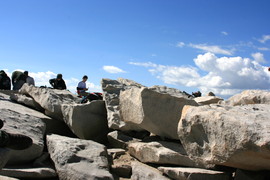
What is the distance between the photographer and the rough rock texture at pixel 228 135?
3.33m

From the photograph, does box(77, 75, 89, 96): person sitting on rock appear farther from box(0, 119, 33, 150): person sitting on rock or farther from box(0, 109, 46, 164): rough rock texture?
box(0, 119, 33, 150): person sitting on rock

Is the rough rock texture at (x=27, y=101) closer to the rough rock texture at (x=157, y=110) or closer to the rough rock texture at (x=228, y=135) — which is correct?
the rough rock texture at (x=157, y=110)

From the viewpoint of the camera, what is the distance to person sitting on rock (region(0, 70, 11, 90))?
11.2 m

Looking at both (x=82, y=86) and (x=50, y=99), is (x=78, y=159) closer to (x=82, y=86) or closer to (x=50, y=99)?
(x=50, y=99)

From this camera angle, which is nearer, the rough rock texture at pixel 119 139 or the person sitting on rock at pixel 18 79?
the rough rock texture at pixel 119 139

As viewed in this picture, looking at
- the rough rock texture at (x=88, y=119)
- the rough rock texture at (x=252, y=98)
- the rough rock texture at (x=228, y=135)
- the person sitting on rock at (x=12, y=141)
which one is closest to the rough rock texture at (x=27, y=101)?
the rough rock texture at (x=88, y=119)

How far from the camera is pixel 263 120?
11.6 feet

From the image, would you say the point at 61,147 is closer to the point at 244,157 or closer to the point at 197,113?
the point at 197,113

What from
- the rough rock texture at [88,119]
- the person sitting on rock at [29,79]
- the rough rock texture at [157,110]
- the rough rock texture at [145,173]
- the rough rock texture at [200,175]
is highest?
the person sitting on rock at [29,79]

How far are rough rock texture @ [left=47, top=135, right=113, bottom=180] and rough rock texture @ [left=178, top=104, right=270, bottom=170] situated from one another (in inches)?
57.3

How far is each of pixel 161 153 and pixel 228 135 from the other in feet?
5.76

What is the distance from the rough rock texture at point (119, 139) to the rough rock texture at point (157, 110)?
768 mm

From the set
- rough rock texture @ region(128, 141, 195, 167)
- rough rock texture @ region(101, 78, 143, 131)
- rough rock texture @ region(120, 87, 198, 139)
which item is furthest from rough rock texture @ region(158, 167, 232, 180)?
rough rock texture @ region(101, 78, 143, 131)

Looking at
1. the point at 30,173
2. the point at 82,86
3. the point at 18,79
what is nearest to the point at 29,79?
the point at 18,79
